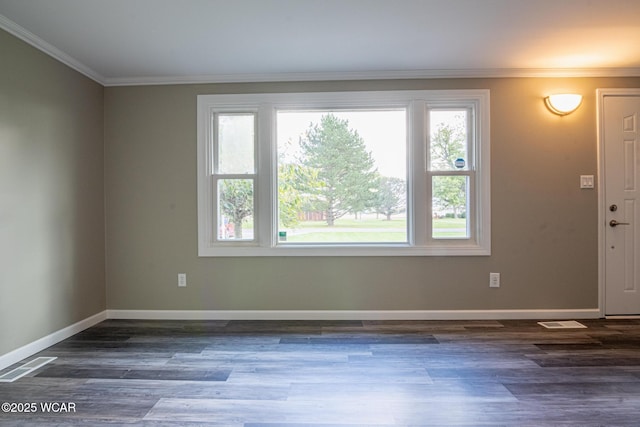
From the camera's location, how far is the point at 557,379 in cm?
230

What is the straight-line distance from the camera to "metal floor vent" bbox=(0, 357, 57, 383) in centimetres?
236

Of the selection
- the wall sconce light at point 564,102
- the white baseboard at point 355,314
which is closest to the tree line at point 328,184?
the white baseboard at point 355,314

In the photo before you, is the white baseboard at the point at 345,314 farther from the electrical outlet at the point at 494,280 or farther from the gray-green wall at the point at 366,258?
the electrical outlet at the point at 494,280

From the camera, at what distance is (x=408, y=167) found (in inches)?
139

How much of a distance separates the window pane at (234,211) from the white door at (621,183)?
349cm

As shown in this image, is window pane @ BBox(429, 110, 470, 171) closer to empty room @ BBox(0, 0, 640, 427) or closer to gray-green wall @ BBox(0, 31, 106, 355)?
empty room @ BBox(0, 0, 640, 427)

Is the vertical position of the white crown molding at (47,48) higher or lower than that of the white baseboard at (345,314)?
higher

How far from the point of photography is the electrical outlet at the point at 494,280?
3.51 m

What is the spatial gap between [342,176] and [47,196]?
2.57 m

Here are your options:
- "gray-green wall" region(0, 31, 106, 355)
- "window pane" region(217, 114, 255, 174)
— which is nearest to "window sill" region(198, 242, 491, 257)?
"window pane" region(217, 114, 255, 174)

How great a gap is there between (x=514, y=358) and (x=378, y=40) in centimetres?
261

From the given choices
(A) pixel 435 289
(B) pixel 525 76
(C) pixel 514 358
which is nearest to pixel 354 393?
(C) pixel 514 358

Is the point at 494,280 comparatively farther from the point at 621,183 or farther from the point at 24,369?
the point at 24,369

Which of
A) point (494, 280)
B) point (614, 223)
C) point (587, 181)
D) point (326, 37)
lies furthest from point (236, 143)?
point (614, 223)
